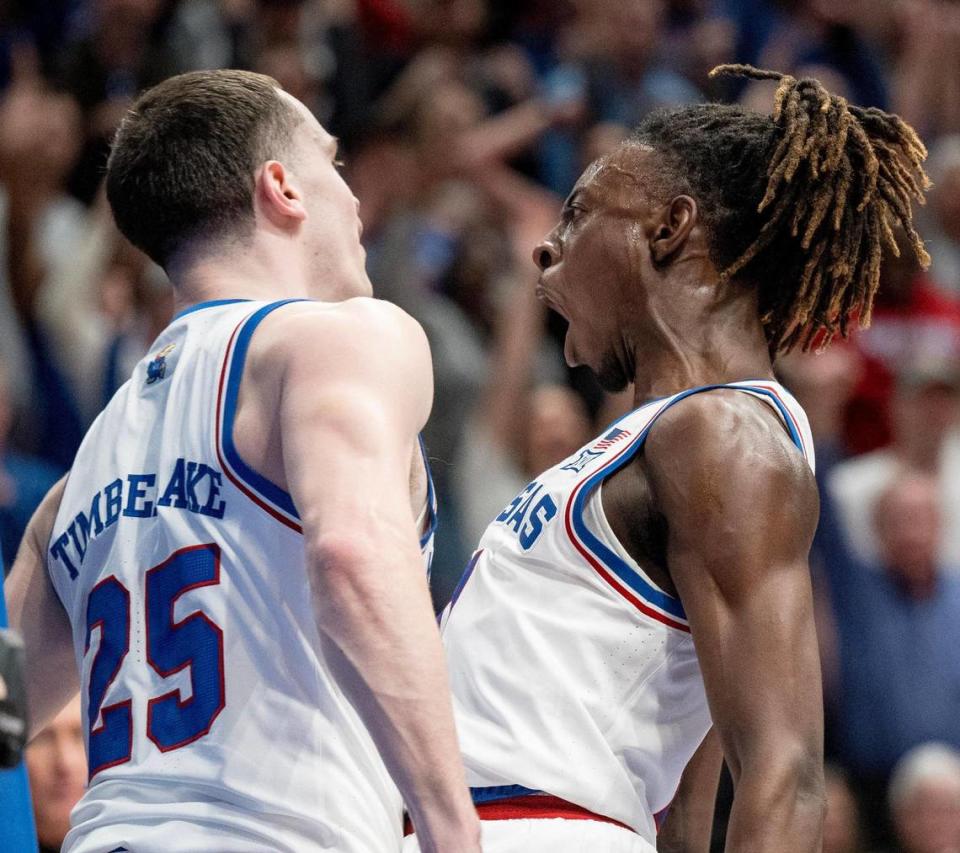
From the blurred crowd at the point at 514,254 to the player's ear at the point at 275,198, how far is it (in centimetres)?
241

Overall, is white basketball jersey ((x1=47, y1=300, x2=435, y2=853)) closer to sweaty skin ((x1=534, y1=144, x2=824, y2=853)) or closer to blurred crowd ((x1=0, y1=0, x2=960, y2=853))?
sweaty skin ((x1=534, y1=144, x2=824, y2=853))

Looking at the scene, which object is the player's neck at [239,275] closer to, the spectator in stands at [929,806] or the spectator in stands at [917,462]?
the spectator in stands at [929,806]

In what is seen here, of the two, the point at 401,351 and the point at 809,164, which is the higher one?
the point at 809,164

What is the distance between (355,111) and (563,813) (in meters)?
→ 5.27

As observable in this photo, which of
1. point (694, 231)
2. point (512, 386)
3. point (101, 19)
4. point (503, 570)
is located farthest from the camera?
point (101, 19)

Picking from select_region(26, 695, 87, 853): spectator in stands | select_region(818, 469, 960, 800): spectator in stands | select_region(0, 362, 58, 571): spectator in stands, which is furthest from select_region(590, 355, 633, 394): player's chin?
select_region(818, 469, 960, 800): spectator in stands

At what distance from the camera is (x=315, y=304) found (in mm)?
2492

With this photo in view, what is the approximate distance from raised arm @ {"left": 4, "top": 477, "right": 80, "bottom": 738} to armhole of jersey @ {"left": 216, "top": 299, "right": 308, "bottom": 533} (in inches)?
21.2

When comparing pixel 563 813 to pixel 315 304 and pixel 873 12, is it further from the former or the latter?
pixel 873 12

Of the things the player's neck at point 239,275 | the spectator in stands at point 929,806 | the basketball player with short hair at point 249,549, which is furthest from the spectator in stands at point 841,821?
the player's neck at point 239,275

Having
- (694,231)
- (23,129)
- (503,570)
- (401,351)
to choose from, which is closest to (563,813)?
(503,570)

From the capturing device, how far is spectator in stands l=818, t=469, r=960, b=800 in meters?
5.97

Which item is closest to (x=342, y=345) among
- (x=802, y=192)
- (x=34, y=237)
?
(x=802, y=192)

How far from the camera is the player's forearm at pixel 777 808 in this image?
2402 millimetres
